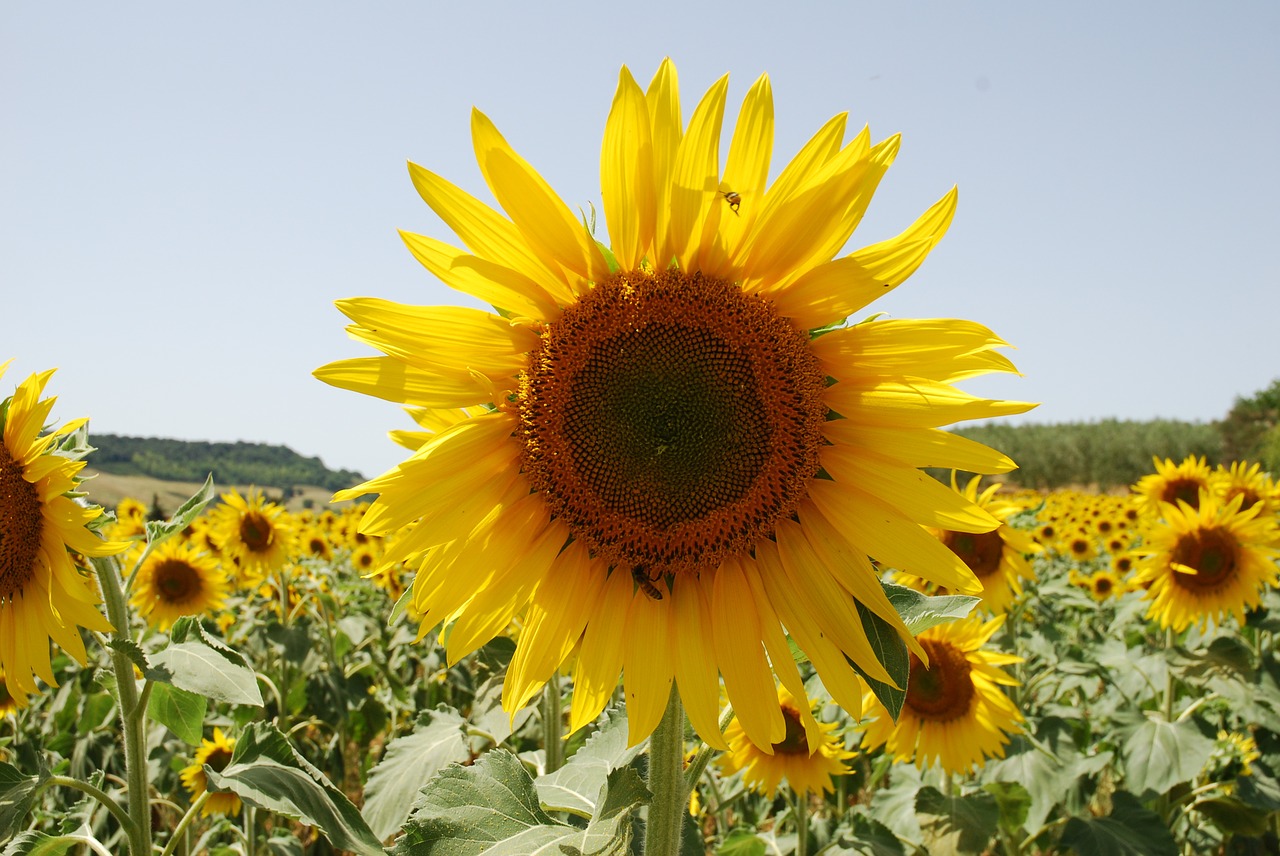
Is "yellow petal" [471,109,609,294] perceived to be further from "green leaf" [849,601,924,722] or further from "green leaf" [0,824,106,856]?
"green leaf" [0,824,106,856]

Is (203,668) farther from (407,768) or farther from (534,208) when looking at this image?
(534,208)

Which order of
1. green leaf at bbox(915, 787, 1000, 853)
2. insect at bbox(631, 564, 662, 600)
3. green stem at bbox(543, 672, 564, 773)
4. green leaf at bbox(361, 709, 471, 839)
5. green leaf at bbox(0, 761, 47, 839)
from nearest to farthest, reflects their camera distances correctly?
1. insect at bbox(631, 564, 662, 600)
2. green leaf at bbox(0, 761, 47, 839)
3. green leaf at bbox(361, 709, 471, 839)
4. green stem at bbox(543, 672, 564, 773)
5. green leaf at bbox(915, 787, 1000, 853)

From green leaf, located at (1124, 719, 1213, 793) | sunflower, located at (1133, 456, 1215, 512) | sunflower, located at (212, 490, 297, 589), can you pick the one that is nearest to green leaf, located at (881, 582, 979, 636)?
green leaf, located at (1124, 719, 1213, 793)

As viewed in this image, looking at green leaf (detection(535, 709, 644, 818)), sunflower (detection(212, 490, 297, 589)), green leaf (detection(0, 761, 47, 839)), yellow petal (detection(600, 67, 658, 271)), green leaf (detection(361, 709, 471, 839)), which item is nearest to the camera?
yellow petal (detection(600, 67, 658, 271))

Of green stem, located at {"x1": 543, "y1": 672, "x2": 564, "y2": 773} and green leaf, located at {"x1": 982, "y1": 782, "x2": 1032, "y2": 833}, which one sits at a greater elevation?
green stem, located at {"x1": 543, "y1": 672, "x2": 564, "y2": 773}

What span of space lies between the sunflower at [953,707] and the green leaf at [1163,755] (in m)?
1.05

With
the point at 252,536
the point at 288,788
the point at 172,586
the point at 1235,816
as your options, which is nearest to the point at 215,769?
the point at 172,586

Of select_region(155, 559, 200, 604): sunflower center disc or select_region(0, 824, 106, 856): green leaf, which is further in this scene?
select_region(155, 559, 200, 604): sunflower center disc

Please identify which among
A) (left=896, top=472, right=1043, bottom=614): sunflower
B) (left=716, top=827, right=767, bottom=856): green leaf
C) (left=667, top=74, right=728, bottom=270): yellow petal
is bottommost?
(left=716, top=827, right=767, bottom=856): green leaf

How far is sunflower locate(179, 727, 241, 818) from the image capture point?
5.08 meters

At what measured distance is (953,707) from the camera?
374 cm

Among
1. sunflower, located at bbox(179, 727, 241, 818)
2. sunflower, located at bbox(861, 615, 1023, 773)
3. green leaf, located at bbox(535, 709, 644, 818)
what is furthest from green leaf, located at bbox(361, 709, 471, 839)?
sunflower, located at bbox(179, 727, 241, 818)

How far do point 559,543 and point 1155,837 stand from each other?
3.68m

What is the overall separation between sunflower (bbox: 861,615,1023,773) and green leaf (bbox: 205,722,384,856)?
2355 millimetres
